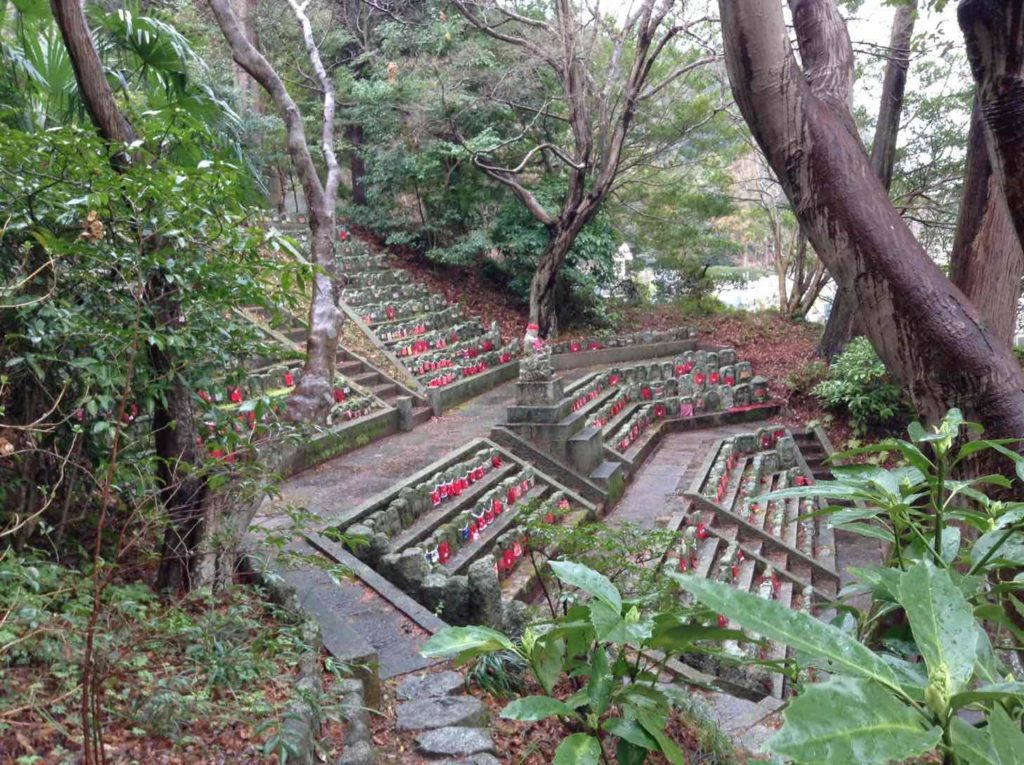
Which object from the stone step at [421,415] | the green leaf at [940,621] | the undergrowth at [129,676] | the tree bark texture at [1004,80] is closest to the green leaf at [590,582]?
the green leaf at [940,621]

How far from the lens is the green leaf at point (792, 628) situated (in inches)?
27.0

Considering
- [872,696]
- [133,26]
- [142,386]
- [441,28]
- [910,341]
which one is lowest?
[142,386]

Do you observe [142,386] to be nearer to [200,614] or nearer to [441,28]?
[200,614]

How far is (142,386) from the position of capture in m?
3.72

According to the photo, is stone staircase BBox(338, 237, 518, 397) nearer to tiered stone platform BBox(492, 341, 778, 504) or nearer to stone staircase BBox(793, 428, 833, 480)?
tiered stone platform BBox(492, 341, 778, 504)

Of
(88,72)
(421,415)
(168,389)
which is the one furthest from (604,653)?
(421,415)

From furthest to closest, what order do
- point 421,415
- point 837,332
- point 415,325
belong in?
point 837,332
point 415,325
point 421,415

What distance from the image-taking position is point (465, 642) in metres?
1.04

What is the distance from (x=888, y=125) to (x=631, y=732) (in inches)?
560

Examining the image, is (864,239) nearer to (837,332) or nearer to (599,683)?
(599,683)

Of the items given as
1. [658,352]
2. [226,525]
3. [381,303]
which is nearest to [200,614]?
[226,525]

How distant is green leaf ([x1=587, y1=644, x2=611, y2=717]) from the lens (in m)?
1.03

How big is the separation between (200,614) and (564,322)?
14.1 m

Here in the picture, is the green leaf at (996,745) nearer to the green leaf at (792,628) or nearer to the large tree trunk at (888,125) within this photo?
the green leaf at (792,628)
